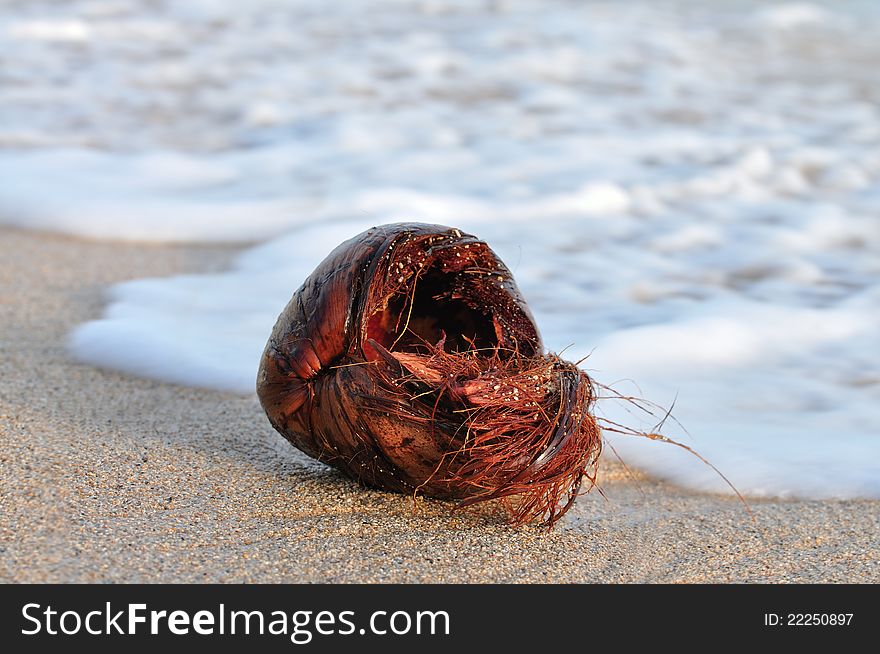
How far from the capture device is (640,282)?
4.36 meters

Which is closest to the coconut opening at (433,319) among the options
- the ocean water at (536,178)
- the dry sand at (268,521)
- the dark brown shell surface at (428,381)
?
the dark brown shell surface at (428,381)

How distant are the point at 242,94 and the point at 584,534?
5438 millimetres

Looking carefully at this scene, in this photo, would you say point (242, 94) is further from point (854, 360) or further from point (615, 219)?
point (854, 360)

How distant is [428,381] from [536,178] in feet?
12.6

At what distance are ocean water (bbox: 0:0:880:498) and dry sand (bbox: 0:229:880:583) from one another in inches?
9.3

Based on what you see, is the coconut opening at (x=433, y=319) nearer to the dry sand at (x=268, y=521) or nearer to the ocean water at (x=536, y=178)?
the dry sand at (x=268, y=521)

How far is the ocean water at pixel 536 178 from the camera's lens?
3334 mm

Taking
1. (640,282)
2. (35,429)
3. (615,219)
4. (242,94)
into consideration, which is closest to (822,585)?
(35,429)

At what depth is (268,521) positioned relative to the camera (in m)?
2.23

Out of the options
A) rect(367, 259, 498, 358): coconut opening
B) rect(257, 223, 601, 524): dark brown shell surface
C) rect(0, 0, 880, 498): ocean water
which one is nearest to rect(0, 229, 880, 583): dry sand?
rect(257, 223, 601, 524): dark brown shell surface

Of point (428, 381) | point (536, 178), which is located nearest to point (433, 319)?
point (428, 381)

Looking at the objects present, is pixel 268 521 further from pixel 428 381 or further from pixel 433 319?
pixel 433 319

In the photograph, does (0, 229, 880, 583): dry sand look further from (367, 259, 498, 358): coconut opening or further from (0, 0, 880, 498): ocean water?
(367, 259, 498, 358): coconut opening

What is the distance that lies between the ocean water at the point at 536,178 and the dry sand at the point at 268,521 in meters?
0.24
